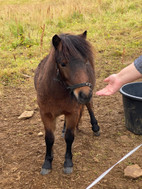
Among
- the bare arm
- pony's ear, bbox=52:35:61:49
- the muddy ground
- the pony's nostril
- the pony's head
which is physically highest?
pony's ear, bbox=52:35:61:49

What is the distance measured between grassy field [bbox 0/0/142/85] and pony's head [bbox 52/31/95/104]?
3.67 meters

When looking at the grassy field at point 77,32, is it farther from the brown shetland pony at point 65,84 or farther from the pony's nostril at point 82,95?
the pony's nostril at point 82,95

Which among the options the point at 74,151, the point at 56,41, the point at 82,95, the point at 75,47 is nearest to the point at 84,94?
the point at 82,95

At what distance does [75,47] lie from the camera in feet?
7.45

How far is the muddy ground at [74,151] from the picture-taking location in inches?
109

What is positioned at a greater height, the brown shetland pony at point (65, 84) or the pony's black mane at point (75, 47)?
the pony's black mane at point (75, 47)

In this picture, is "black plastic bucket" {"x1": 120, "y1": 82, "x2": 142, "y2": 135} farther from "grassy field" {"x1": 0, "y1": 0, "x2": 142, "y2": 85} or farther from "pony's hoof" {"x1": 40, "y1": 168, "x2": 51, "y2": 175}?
"grassy field" {"x1": 0, "y1": 0, "x2": 142, "y2": 85}

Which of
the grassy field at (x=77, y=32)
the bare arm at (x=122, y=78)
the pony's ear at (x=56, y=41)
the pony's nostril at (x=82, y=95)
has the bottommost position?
the grassy field at (x=77, y=32)

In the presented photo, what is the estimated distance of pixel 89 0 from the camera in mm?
12898

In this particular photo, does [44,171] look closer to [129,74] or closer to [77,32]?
[129,74]

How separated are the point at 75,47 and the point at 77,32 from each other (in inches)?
283

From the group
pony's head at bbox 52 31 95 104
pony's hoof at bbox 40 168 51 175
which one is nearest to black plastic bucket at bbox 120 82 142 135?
pony's head at bbox 52 31 95 104

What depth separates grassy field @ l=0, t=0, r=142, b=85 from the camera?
665 cm

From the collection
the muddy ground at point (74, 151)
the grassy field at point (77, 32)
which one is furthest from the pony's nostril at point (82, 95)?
the grassy field at point (77, 32)
